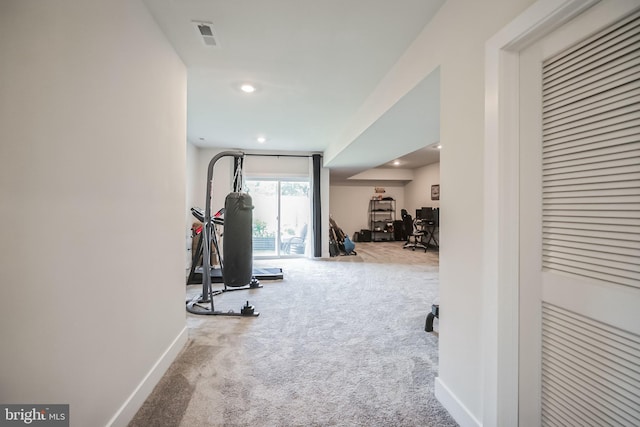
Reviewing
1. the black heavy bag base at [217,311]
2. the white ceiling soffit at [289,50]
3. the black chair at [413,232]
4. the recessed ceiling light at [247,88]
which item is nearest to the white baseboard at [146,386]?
the black heavy bag base at [217,311]

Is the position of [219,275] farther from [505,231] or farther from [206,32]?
[505,231]

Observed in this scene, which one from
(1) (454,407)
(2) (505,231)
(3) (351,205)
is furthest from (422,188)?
(2) (505,231)

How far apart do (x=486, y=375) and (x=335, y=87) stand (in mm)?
2617

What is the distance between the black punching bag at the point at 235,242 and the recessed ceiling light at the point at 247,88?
3.65ft

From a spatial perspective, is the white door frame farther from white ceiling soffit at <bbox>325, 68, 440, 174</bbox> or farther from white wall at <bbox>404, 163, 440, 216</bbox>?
white wall at <bbox>404, 163, 440, 216</bbox>

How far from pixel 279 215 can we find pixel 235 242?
136 inches

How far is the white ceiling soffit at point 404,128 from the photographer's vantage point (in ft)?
6.56

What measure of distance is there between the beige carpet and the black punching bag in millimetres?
469

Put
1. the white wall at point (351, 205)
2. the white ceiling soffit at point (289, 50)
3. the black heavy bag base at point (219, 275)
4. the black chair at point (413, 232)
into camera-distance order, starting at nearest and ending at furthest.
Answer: the white ceiling soffit at point (289, 50) < the black heavy bag base at point (219, 275) < the black chair at point (413, 232) < the white wall at point (351, 205)

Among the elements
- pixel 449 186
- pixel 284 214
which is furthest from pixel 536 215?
pixel 284 214

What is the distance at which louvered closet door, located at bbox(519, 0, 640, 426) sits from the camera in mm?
795

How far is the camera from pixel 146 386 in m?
1.56

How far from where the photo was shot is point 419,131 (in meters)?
3.06

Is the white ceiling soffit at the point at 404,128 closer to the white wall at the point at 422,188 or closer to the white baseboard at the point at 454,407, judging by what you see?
the white baseboard at the point at 454,407
